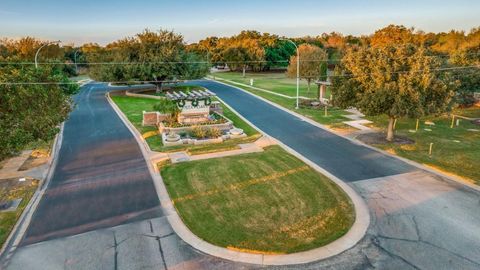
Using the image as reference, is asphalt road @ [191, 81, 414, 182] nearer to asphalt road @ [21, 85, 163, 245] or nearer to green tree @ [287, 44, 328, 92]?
green tree @ [287, 44, 328, 92]

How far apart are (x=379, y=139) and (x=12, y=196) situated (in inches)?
901

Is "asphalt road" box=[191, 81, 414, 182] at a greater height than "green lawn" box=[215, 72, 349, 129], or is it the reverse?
"green lawn" box=[215, 72, 349, 129]

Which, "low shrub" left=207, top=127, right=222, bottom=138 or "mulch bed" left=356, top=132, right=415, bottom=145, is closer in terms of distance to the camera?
"mulch bed" left=356, top=132, right=415, bottom=145

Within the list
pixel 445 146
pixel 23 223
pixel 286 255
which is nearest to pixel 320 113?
pixel 445 146

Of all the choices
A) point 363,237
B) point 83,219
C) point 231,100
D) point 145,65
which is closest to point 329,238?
point 363,237

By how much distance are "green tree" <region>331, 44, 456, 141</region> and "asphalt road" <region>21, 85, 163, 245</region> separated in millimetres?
15480

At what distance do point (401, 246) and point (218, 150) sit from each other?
42.4ft

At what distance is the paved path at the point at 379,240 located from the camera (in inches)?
434

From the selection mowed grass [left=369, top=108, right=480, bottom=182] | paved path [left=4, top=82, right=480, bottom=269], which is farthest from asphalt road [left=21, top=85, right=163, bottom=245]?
mowed grass [left=369, top=108, right=480, bottom=182]

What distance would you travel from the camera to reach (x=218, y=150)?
22.3 meters

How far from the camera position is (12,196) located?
16031 mm

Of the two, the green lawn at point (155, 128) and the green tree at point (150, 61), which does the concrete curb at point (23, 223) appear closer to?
the green lawn at point (155, 128)

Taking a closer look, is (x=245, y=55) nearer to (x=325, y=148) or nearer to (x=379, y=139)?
(x=379, y=139)

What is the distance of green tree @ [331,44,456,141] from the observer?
21.7 metres
